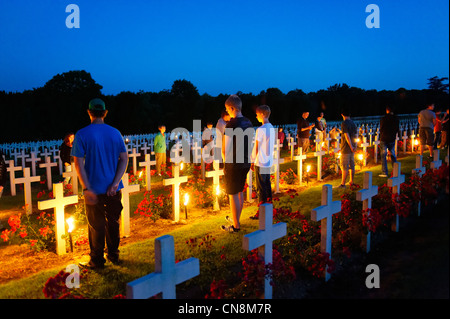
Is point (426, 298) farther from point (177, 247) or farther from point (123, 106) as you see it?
point (123, 106)

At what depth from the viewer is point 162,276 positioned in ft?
9.86

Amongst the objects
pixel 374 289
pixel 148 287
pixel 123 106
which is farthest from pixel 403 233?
pixel 123 106

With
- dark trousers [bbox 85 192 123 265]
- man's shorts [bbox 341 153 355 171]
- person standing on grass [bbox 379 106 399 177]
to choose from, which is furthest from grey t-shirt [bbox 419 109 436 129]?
dark trousers [bbox 85 192 123 265]

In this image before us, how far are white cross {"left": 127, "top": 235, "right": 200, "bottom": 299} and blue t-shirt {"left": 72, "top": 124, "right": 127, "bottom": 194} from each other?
1.81 metres

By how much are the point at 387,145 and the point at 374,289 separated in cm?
604

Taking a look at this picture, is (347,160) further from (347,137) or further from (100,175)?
(100,175)

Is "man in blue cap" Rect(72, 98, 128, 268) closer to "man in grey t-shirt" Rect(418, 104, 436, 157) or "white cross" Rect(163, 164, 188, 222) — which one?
"white cross" Rect(163, 164, 188, 222)

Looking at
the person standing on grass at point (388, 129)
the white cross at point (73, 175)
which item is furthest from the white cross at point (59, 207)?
the person standing on grass at point (388, 129)

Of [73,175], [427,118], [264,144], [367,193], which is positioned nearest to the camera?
[367,193]

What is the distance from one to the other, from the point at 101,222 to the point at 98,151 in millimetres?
872

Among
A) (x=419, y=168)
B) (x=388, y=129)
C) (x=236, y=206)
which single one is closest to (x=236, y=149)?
(x=236, y=206)

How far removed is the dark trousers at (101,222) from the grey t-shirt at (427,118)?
31.6 feet

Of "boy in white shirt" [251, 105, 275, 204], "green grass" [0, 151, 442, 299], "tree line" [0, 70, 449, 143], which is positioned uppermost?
"tree line" [0, 70, 449, 143]

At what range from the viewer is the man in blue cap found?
4.44 m
